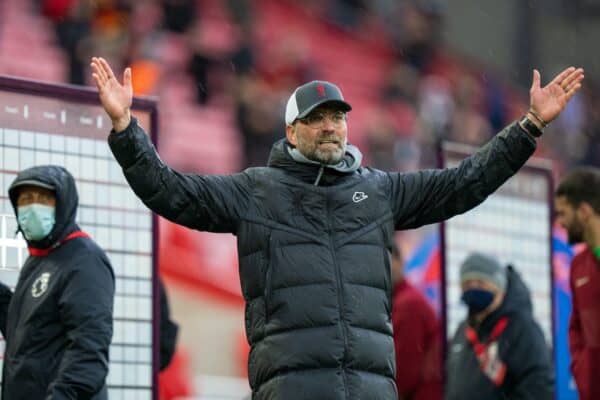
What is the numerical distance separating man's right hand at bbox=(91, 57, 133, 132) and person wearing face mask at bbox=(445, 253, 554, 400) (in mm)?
3924

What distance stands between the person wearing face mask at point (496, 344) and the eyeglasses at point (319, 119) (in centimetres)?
345

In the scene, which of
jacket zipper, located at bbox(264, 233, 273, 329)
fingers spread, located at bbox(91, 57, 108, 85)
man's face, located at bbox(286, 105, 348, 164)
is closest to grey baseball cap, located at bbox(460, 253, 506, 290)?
man's face, located at bbox(286, 105, 348, 164)

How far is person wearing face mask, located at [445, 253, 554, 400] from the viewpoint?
9773mm

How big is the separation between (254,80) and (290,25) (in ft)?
14.1

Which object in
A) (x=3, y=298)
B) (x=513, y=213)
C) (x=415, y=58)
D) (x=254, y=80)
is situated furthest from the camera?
(x=415, y=58)

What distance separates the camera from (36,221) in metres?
7.45

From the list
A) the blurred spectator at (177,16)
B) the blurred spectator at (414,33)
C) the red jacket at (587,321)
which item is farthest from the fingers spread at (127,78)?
the blurred spectator at (414,33)

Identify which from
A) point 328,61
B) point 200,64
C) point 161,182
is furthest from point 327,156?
point 328,61

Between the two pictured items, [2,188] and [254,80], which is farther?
[254,80]

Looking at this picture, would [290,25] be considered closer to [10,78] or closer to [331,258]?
[10,78]

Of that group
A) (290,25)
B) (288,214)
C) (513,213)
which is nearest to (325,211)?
(288,214)

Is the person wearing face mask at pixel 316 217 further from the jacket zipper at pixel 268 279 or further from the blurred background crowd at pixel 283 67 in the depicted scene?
the blurred background crowd at pixel 283 67

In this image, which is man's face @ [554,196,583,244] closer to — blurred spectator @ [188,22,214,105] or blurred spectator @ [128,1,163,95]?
blurred spectator @ [128,1,163,95]

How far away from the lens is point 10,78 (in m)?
8.00
